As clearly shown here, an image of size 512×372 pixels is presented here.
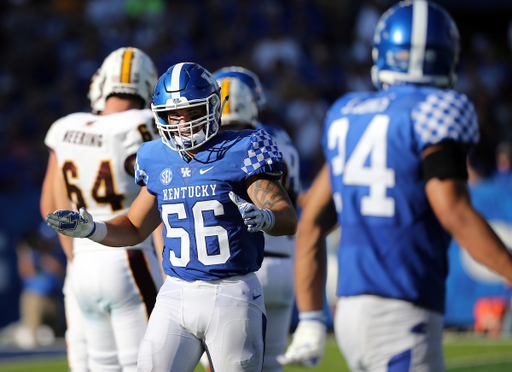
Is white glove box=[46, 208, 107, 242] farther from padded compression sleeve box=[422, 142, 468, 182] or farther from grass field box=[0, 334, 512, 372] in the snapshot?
grass field box=[0, 334, 512, 372]

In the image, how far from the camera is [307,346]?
10.1 feet

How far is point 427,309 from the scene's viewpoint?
8.87ft

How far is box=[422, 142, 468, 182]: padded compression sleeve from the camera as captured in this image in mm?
2615

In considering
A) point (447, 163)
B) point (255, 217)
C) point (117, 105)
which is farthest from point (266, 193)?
point (117, 105)

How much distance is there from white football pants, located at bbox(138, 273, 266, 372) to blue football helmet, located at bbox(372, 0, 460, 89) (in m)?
1.12

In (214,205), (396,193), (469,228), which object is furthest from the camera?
(214,205)

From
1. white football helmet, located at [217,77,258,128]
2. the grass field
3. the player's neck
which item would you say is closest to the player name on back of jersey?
the player's neck

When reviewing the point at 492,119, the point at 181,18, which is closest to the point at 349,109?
the point at 492,119

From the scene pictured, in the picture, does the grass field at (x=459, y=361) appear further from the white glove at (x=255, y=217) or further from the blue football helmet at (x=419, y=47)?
the blue football helmet at (x=419, y=47)

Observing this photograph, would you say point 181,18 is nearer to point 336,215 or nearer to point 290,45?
point 290,45

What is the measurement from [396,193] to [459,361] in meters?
→ 5.58

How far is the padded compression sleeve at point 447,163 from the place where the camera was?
262 cm

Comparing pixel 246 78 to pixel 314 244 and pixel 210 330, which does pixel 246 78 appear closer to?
pixel 314 244

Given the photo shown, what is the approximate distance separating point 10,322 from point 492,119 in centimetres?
848
